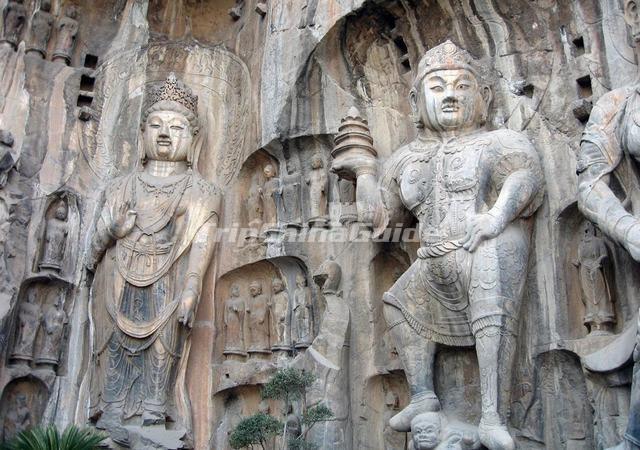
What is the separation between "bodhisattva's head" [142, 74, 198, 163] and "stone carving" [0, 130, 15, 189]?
137cm

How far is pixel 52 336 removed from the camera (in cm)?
933

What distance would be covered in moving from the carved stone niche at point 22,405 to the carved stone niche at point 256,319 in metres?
1.73

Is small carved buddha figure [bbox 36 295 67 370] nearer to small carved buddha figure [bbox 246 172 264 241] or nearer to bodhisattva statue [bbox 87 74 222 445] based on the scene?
bodhisattva statue [bbox 87 74 222 445]

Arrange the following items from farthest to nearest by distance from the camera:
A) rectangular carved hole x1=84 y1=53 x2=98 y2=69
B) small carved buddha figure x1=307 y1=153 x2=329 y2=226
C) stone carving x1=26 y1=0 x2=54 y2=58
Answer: rectangular carved hole x1=84 y1=53 x2=98 y2=69 → stone carving x1=26 y1=0 x2=54 y2=58 → small carved buddha figure x1=307 y1=153 x2=329 y2=226

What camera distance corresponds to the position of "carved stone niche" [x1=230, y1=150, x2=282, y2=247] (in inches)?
383

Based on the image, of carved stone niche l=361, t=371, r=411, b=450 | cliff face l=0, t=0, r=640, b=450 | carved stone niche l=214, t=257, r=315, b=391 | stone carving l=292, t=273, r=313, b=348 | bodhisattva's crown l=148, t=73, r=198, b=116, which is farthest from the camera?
bodhisattva's crown l=148, t=73, r=198, b=116

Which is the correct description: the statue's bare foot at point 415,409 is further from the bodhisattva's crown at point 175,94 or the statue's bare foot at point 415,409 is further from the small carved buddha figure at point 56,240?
the bodhisattva's crown at point 175,94

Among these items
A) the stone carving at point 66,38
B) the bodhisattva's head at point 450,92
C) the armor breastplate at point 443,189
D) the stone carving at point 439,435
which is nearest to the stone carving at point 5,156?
the stone carving at point 66,38

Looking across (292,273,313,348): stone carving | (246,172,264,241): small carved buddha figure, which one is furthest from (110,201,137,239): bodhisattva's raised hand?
(292,273,313,348): stone carving

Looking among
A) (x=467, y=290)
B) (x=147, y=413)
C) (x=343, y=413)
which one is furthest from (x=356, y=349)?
(x=147, y=413)

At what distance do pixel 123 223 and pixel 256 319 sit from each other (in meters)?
1.66

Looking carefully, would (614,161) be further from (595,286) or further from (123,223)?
(123,223)

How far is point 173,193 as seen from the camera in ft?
31.8

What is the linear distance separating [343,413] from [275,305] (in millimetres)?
1495
